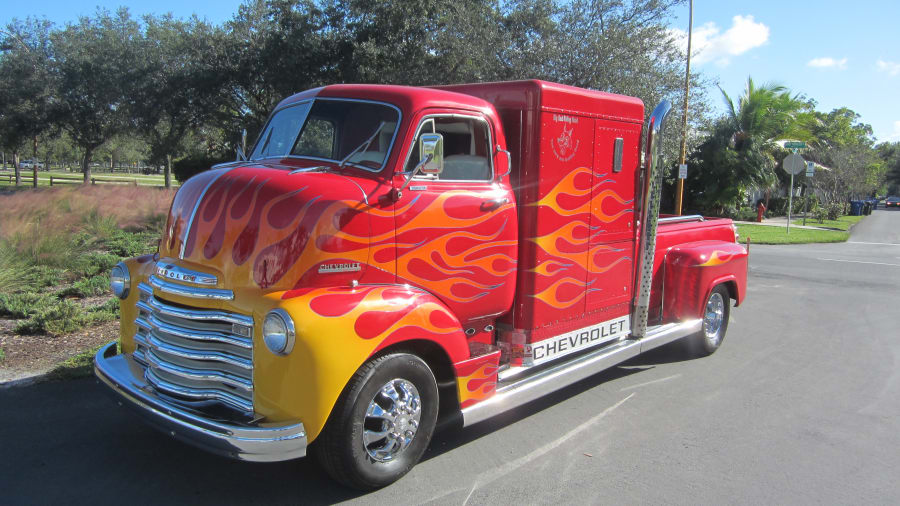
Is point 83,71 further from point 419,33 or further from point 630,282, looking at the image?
point 630,282

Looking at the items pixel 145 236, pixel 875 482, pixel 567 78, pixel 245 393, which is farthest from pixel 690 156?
pixel 245 393

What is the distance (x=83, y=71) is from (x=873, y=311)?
2582 cm

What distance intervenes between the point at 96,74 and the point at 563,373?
24.3 meters

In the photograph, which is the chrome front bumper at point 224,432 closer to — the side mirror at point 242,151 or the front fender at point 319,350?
the front fender at point 319,350

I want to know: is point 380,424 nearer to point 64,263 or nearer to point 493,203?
point 493,203

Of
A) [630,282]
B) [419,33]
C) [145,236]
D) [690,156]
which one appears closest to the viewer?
[630,282]

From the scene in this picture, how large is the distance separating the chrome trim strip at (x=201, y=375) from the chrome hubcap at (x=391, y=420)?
72cm

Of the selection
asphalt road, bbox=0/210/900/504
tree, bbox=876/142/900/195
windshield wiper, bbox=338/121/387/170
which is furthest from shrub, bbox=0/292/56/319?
tree, bbox=876/142/900/195

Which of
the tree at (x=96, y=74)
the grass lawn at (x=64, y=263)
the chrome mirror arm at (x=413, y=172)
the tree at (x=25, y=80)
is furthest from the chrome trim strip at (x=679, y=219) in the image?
the tree at (x=25, y=80)

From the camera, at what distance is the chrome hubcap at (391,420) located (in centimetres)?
363

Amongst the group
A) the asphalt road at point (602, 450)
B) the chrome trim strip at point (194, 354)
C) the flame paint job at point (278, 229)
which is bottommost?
the asphalt road at point (602, 450)

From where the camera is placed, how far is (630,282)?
5.88 m

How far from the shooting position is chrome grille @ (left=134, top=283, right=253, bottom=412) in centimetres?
334

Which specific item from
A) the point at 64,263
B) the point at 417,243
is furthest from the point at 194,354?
the point at 64,263
